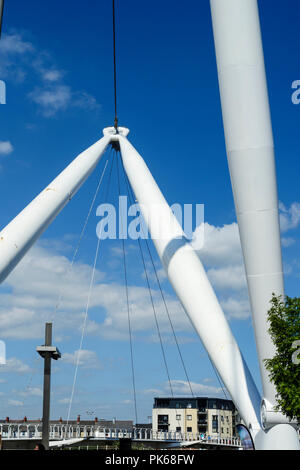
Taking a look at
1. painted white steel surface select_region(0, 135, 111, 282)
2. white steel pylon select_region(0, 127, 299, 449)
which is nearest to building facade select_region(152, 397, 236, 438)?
painted white steel surface select_region(0, 135, 111, 282)

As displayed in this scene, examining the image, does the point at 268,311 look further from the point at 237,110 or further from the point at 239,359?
the point at 237,110

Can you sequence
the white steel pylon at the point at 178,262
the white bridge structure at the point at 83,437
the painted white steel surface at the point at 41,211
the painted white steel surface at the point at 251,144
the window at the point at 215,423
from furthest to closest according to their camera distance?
the window at the point at 215,423 → the white bridge structure at the point at 83,437 → the painted white steel surface at the point at 41,211 → the white steel pylon at the point at 178,262 → the painted white steel surface at the point at 251,144

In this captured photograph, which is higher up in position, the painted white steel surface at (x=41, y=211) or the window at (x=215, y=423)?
the painted white steel surface at (x=41, y=211)

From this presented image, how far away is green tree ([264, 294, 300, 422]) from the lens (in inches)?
682

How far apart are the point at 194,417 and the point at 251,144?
131m

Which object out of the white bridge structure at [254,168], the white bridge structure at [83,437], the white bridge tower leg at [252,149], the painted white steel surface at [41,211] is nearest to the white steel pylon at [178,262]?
the painted white steel surface at [41,211]

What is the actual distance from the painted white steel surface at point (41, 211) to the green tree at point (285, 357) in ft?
34.2

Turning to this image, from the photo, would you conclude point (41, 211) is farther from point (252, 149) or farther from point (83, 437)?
point (83, 437)

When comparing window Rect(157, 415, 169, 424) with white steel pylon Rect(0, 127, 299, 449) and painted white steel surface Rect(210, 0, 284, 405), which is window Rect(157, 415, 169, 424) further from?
painted white steel surface Rect(210, 0, 284, 405)

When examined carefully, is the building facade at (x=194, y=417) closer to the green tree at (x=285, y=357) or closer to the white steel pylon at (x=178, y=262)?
the white steel pylon at (x=178, y=262)

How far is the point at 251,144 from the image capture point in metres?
18.1

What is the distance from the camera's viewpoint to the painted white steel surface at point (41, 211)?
2314 centimetres
